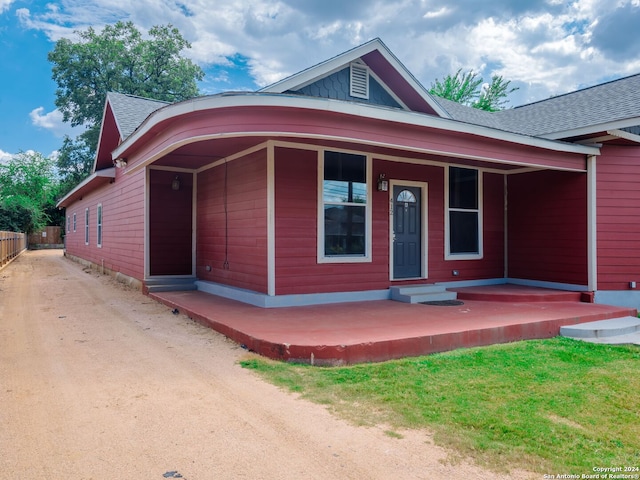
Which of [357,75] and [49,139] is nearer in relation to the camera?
[357,75]

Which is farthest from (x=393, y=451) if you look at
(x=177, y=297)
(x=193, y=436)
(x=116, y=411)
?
(x=177, y=297)

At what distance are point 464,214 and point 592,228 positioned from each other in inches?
89.7

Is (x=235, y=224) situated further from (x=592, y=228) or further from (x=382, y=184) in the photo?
(x=592, y=228)

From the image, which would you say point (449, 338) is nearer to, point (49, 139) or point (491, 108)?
point (491, 108)

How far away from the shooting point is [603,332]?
593cm

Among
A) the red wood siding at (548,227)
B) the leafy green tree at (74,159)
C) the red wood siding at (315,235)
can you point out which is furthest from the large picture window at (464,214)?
the leafy green tree at (74,159)

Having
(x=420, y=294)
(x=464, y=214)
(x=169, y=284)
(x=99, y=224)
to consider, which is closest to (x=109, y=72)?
(x=99, y=224)

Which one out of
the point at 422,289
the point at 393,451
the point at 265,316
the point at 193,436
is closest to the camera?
the point at 393,451

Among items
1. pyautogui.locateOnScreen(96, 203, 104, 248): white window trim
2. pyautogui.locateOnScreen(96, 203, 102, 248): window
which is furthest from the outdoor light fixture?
pyautogui.locateOnScreen(96, 203, 102, 248): window

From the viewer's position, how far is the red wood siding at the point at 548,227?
817 cm

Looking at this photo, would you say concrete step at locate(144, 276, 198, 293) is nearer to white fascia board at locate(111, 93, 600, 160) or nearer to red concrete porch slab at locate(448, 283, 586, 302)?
white fascia board at locate(111, 93, 600, 160)

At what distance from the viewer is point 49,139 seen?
50.6 metres

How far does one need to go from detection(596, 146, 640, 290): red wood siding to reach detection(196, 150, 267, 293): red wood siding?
245 inches

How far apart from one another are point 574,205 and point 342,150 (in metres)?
4.69
